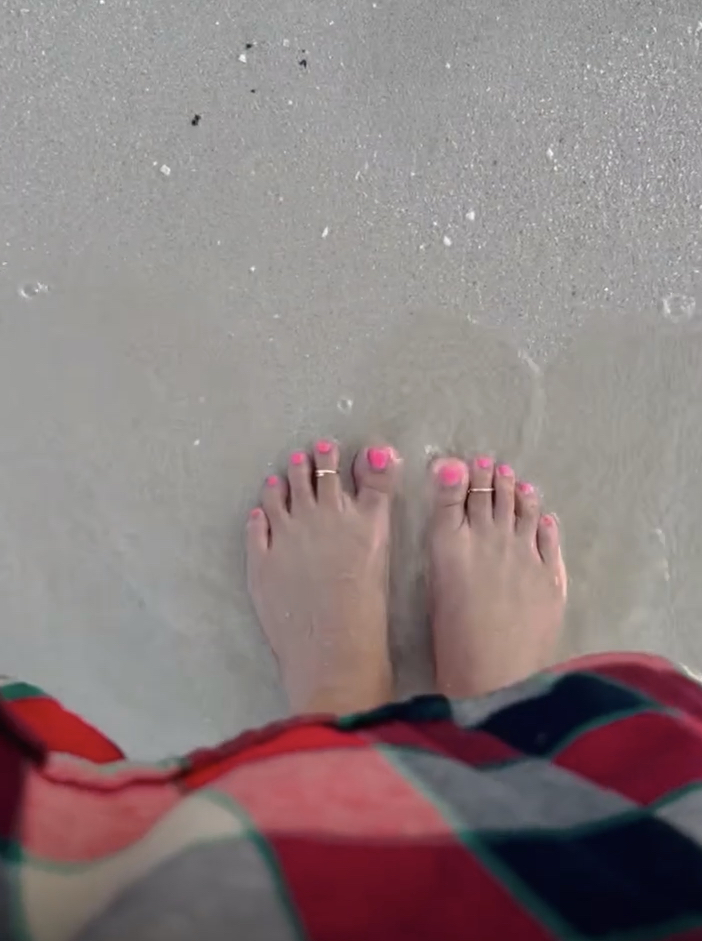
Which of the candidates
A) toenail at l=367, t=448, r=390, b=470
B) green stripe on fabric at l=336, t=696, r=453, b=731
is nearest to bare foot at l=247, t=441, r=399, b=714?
toenail at l=367, t=448, r=390, b=470

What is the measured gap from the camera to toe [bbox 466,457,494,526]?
951 millimetres

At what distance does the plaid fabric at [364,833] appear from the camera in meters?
0.48

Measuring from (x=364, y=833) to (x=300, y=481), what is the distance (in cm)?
47

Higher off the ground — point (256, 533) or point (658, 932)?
point (256, 533)

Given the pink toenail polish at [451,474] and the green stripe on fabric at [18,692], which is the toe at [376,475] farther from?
the green stripe on fabric at [18,692]

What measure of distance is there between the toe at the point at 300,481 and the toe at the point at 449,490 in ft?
0.40

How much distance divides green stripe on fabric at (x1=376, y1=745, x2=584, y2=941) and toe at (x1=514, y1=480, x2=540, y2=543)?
1.45ft

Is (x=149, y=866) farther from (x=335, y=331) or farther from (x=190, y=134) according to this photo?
(x=190, y=134)

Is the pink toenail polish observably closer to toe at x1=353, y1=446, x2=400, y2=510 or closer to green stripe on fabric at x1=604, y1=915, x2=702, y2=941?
toe at x1=353, y1=446, x2=400, y2=510

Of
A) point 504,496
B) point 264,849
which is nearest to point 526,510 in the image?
point 504,496

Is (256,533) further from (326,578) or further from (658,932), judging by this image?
(658,932)

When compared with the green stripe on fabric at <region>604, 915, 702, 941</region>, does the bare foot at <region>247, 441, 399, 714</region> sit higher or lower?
higher

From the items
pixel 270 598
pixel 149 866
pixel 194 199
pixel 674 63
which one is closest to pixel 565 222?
pixel 674 63

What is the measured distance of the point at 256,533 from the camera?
0.95 metres
